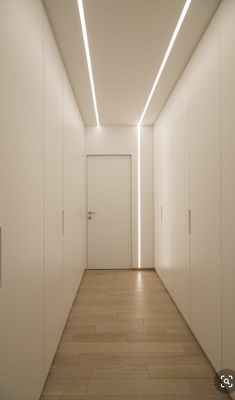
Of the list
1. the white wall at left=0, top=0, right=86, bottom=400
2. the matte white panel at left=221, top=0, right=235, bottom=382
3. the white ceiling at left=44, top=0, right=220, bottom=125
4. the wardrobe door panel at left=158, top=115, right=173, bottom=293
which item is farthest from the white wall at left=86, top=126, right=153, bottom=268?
the matte white panel at left=221, top=0, right=235, bottom=382

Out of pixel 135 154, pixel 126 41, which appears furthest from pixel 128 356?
pixel 135 154

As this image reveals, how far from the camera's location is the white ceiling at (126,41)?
Result: 1.74m

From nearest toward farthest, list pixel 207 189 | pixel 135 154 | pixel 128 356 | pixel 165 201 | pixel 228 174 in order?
pixel 228 174 → pixel 207 189 → pixel 128 356 → pixel 165 201 → pixel 135 154

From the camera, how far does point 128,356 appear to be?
1.95 metres

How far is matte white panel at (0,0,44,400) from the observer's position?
1029 mm

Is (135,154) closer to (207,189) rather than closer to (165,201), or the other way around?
(165,201)

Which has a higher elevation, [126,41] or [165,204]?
[126,41]

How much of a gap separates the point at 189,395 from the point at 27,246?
4.78 feet

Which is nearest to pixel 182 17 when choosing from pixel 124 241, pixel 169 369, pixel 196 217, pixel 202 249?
pixel 196 217

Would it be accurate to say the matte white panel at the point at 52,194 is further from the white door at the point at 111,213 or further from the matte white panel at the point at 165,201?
the white door at the point at 111,213

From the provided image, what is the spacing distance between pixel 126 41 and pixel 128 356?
A: 2.72 m

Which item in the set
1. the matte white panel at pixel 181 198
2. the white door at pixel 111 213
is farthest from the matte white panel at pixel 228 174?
the white door at pixel 111 213

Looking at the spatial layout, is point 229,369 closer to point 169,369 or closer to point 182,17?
point 169,369

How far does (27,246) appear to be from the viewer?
130cm
